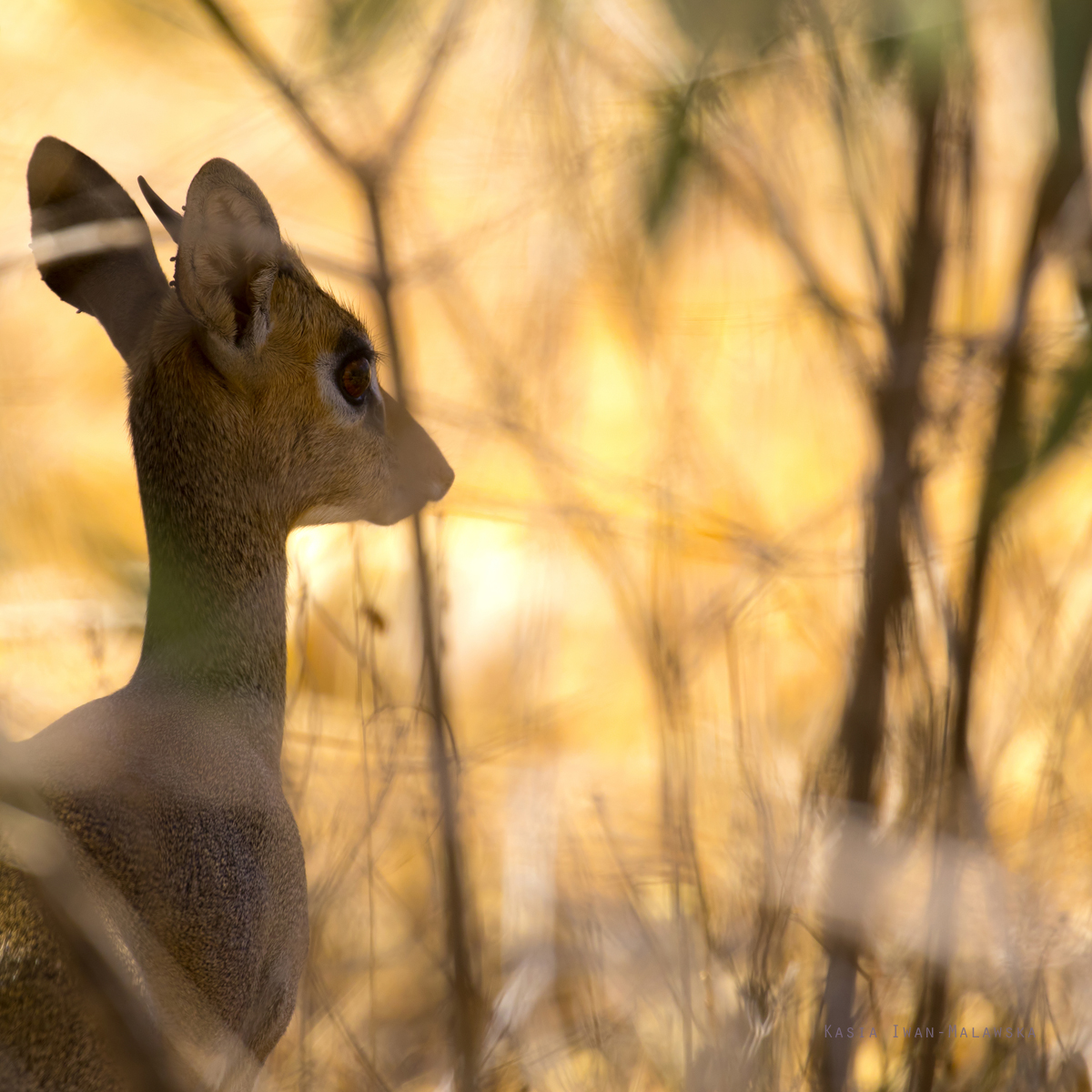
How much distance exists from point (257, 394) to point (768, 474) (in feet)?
9.03

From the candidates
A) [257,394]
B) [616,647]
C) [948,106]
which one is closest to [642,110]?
[948,106]

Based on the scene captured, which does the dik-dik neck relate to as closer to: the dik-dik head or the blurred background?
the dik-dik head

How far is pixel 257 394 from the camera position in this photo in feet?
6.10


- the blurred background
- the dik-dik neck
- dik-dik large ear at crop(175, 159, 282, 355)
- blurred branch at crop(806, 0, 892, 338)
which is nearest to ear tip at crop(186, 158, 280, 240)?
dik-dik large ear at crop(175, 159, 282, 355)

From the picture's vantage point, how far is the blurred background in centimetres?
216

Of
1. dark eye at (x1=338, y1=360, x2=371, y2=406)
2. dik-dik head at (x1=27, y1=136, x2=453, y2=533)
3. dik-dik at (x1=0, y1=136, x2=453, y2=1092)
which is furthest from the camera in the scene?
dark eye at (x1=338, y1=360, x2=371, y2=406)

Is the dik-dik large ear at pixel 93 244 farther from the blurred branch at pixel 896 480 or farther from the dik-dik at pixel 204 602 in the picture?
the blurred branch at pixel 896 480

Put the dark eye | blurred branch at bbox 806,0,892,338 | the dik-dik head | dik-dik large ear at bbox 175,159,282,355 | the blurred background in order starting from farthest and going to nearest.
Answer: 1. blurred branch at bbox 806,0,892,338
2. the blurred background
3. the dark eye
4. the dik-dik head
5. dik-dik large ear at bbox 175,159,282,355

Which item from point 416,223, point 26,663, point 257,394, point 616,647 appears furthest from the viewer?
point 616,647

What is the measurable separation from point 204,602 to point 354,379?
1.56 ft

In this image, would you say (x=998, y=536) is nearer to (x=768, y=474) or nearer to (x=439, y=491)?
(x=439, y=491)

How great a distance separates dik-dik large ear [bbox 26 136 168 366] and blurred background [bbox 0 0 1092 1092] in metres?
0.09

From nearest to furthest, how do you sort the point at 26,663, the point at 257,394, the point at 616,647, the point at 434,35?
1. the point at 257,394
2. the point at 434,35
3. the point at 26,663
4. the point at 616,647

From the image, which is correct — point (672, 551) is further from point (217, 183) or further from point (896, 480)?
point (217, 183)
